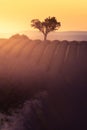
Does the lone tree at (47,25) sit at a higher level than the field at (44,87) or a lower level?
higher

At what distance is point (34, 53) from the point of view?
6900cm

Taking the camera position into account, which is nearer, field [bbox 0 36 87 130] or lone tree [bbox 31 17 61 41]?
field [bbox 0 36 87 130]

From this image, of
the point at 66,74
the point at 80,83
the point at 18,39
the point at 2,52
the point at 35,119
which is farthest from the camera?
the point at 18,39

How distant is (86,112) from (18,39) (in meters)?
51.0

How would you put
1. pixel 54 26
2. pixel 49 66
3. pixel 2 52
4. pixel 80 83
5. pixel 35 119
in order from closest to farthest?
pixel 35 119, pixel 80 83, pixel 49 66, pixel 2 52, pixel 54 26

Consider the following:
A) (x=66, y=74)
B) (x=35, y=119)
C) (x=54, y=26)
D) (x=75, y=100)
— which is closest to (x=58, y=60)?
(x=66, y=74)

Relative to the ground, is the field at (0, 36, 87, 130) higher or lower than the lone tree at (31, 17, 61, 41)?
lower

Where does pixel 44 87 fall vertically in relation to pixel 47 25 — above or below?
below

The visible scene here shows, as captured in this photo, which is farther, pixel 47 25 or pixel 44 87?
pixel 47 25

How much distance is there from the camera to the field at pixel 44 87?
38.1 metres

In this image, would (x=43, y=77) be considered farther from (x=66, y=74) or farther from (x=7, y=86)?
(x=7, y=86)

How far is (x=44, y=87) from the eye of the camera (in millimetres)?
47906

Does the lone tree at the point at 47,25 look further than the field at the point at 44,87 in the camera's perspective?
Yes

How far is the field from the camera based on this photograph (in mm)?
38062
